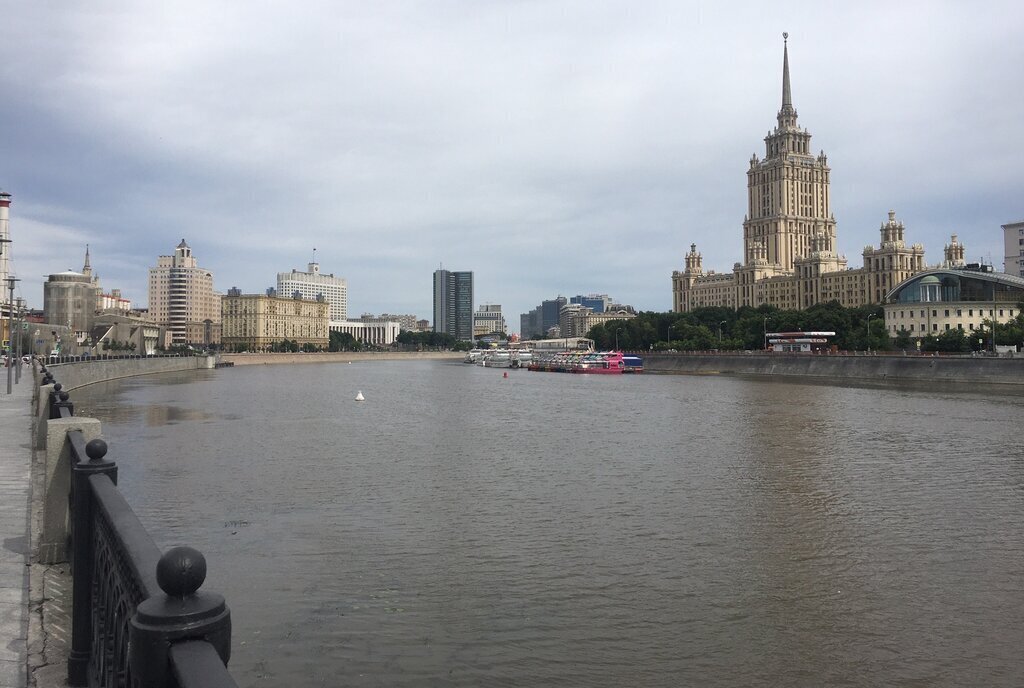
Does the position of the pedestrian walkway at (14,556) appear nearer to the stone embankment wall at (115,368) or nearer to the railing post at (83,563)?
the railing post at (83,563)

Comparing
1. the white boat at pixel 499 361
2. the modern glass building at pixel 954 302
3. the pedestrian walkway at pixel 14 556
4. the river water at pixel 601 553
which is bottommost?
the river water at pixel 601 553

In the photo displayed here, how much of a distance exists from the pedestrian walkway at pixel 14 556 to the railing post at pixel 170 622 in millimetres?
4324

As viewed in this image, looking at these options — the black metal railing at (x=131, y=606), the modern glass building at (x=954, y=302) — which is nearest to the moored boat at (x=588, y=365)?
the modern glass building at (x=954, y=302)

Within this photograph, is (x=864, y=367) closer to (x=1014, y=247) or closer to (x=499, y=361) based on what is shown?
(x=499, y=361)

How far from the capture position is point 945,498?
19.7m

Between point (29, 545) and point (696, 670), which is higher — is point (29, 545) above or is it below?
above

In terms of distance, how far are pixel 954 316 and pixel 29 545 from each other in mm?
133932

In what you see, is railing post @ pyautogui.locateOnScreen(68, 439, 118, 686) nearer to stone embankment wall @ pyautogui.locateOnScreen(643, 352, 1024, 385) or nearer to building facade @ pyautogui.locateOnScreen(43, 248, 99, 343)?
stone embankment wall @ pyautogui.locateOnScreen(643, 352, 1024, 385)

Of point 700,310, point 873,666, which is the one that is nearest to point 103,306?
point 700,310

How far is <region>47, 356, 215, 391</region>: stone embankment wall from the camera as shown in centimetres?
6192

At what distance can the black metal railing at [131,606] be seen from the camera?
3010 millimetres

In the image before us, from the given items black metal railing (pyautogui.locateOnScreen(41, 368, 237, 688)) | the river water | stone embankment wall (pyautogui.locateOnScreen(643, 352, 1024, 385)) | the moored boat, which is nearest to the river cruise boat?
the moored boat

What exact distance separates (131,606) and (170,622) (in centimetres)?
127

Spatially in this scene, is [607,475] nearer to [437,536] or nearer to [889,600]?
[437,536]
